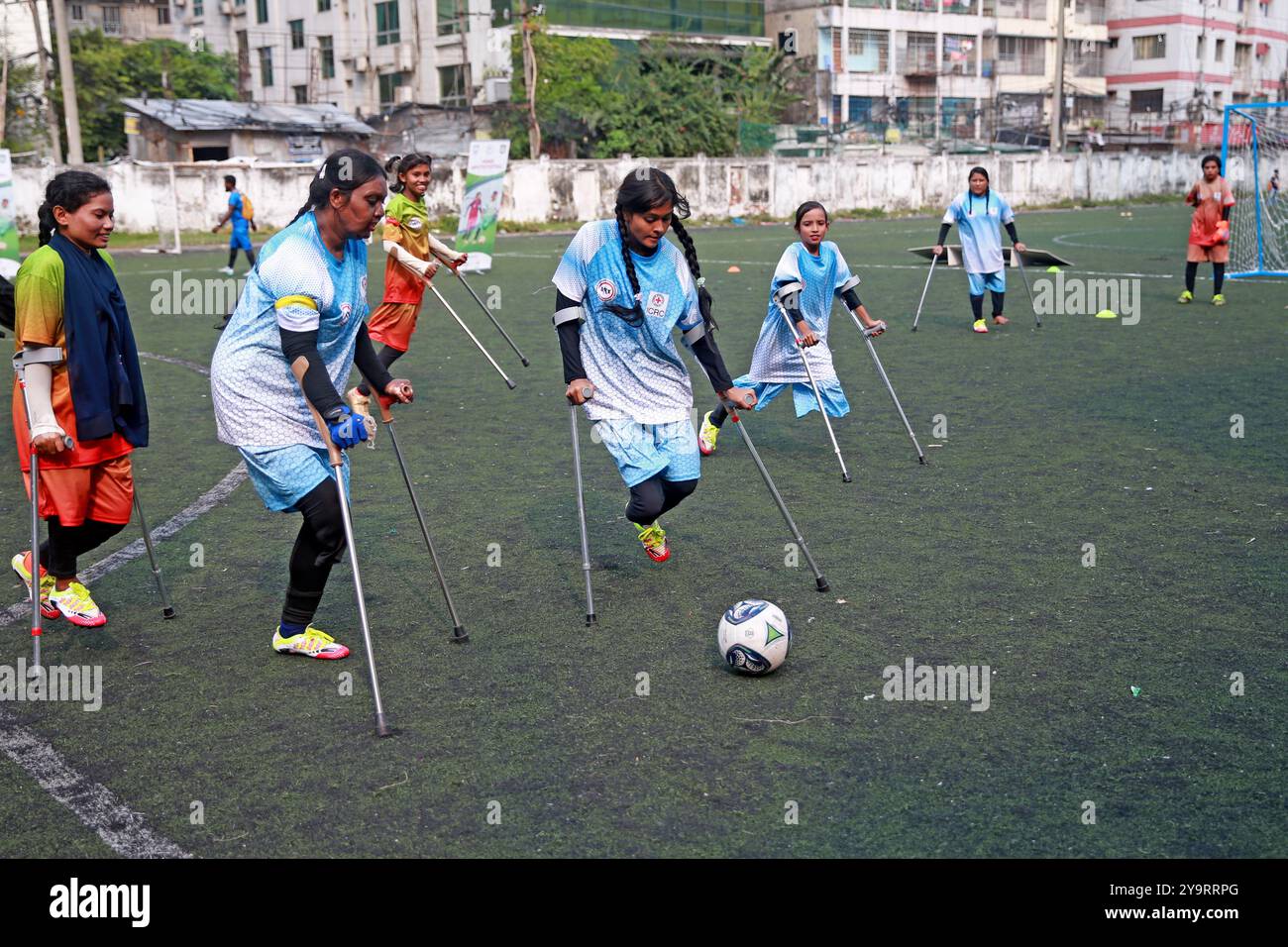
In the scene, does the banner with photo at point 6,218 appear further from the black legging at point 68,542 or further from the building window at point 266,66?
the building window at point 266,66

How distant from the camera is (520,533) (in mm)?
6977

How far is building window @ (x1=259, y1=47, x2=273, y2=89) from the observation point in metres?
60.9

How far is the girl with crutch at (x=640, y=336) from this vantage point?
5.61m

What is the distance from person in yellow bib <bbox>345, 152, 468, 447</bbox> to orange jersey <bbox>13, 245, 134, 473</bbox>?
501 centimetres

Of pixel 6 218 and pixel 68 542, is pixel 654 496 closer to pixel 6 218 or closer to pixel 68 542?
pixel 68 542

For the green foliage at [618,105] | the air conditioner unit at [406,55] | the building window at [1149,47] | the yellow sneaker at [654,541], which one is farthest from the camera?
the building window at [1149,47]

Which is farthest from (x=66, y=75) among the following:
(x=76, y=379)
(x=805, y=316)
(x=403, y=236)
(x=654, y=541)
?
(x=654, y=541)

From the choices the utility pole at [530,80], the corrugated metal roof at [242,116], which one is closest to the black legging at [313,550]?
the corrugated metal roof at [242,116]

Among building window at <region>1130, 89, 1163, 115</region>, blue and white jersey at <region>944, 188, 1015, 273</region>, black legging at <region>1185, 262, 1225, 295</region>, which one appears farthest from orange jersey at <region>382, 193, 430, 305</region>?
building window at <region>1130, 89, 1163, 115</region>

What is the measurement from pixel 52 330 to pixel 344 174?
4.92 feet

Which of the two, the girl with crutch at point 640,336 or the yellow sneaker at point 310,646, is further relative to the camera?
the girl with crutch at point 640,336

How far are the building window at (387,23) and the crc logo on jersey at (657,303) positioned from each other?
52896mm

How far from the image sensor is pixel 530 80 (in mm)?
46469

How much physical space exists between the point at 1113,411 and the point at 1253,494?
2539 millimetres
